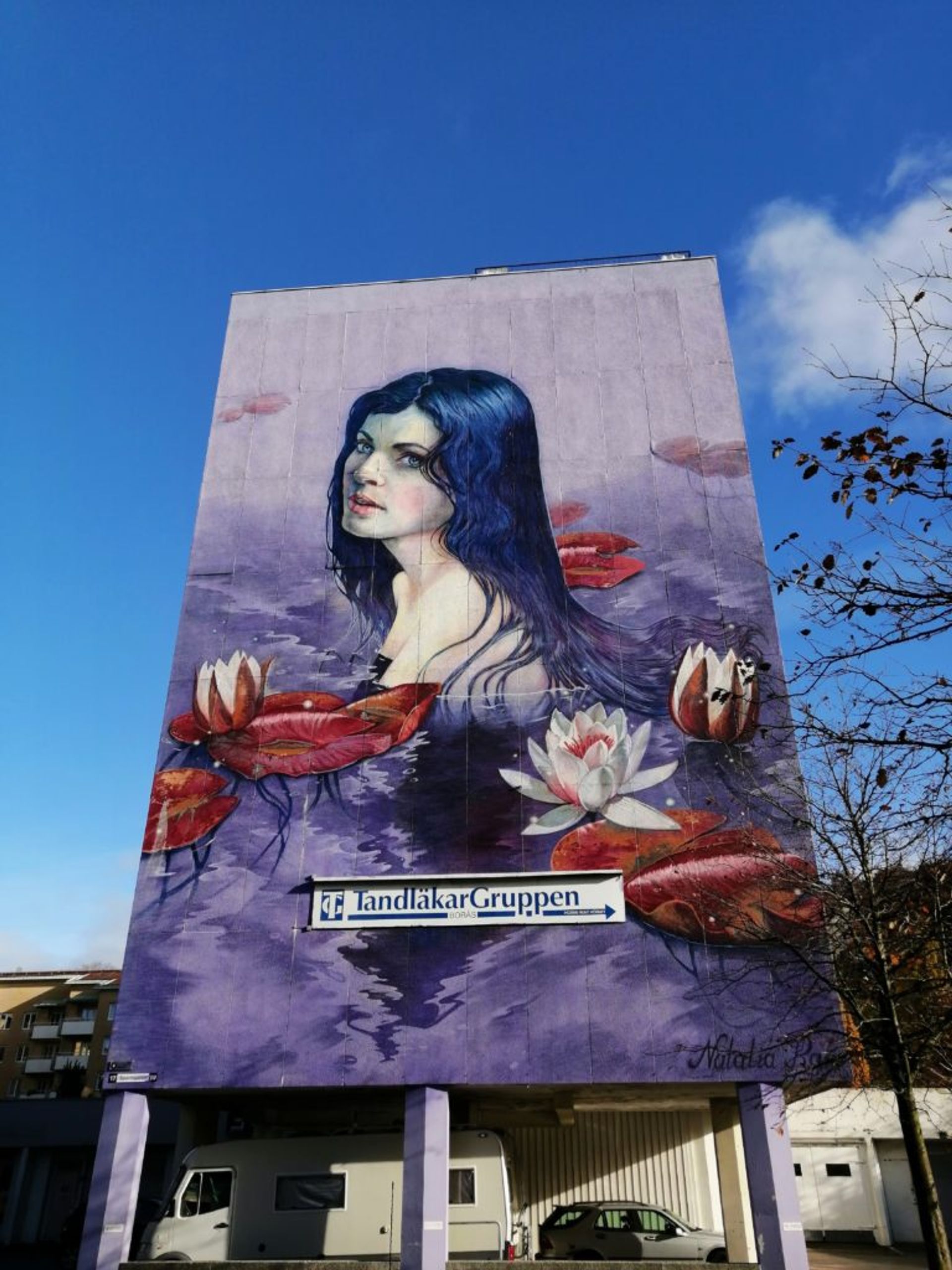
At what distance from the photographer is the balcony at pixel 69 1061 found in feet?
216

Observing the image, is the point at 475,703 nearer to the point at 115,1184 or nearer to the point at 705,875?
the point at 705,875

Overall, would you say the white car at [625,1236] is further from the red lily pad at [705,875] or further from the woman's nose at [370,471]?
the woman's nose at [370,471]

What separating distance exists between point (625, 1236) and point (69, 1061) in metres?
58.5

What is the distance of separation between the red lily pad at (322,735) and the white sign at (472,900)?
2764 millimetres

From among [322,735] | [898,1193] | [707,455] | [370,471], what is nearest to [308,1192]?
[322,735]

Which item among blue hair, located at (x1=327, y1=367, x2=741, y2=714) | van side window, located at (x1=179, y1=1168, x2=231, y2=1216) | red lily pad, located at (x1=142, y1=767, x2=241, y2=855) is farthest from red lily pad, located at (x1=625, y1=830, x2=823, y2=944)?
van side window, located at (x1=179, y1=1168, x2=231, y2=1216)

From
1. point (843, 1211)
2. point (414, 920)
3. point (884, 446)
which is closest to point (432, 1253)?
point (414, 920)

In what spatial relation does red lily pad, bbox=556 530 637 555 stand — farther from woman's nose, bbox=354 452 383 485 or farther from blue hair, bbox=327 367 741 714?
woman's nose, bbox=354 452 383 485

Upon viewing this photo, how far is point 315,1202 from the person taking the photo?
18.1m

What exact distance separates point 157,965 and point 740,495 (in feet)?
53.8

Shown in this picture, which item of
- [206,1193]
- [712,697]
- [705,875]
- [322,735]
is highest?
[712,697]

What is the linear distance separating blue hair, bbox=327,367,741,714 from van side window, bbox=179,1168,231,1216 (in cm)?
1057

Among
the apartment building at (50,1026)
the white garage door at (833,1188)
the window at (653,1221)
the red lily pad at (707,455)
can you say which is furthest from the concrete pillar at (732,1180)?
the apartment building at (50,1026)

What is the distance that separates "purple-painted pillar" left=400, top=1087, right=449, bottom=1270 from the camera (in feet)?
52.7
